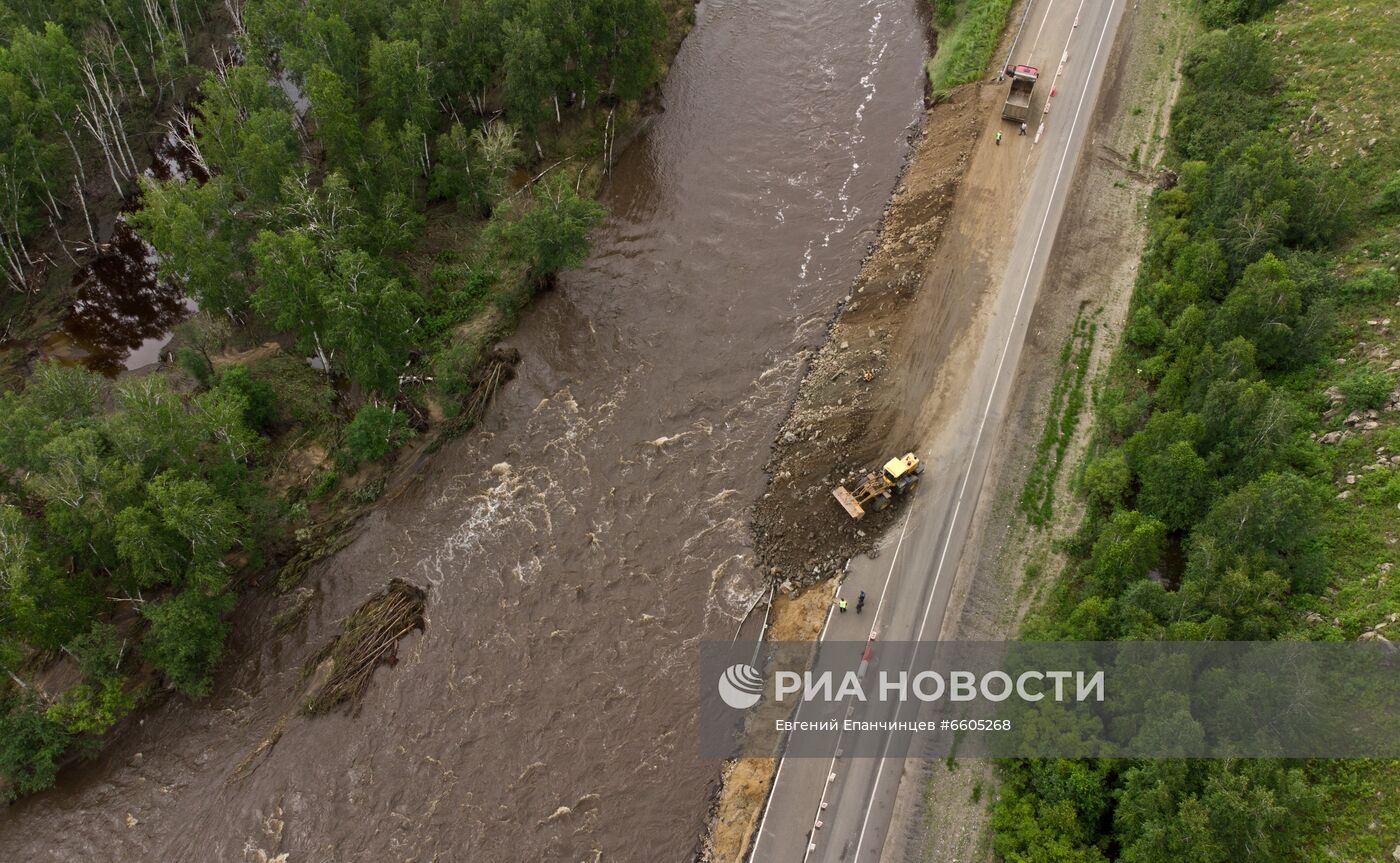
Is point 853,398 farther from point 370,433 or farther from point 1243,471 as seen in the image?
point 370,433

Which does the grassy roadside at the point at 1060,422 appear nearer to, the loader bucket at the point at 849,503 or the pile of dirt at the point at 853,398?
the pile of dirt at the point at 853,398

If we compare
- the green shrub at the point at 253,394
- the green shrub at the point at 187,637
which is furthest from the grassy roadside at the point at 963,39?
the green shrub at the point at 187,637

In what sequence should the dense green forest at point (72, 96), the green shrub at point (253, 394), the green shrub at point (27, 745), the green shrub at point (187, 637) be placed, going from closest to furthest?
1. the green shrub at point (27, 745)
2. the green shrub at point (187, 637)
3. the green shrub at point (253, 394)
4. the dense green forest at point (72, 96)

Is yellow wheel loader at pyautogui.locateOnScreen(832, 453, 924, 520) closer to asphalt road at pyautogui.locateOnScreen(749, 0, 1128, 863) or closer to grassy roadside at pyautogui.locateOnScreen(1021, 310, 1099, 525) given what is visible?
asphalt road at pyautogui.locateOnScreen(749, 0, 1128, 863)

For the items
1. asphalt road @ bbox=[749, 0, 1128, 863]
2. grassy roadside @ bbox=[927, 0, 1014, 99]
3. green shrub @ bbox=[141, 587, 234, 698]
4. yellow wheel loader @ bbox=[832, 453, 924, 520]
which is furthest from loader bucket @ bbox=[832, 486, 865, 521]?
grassy roadside @ bbox=[927, 0, 1014, 99]

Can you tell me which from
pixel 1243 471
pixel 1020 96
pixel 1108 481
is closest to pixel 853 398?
pixel 1108 481
